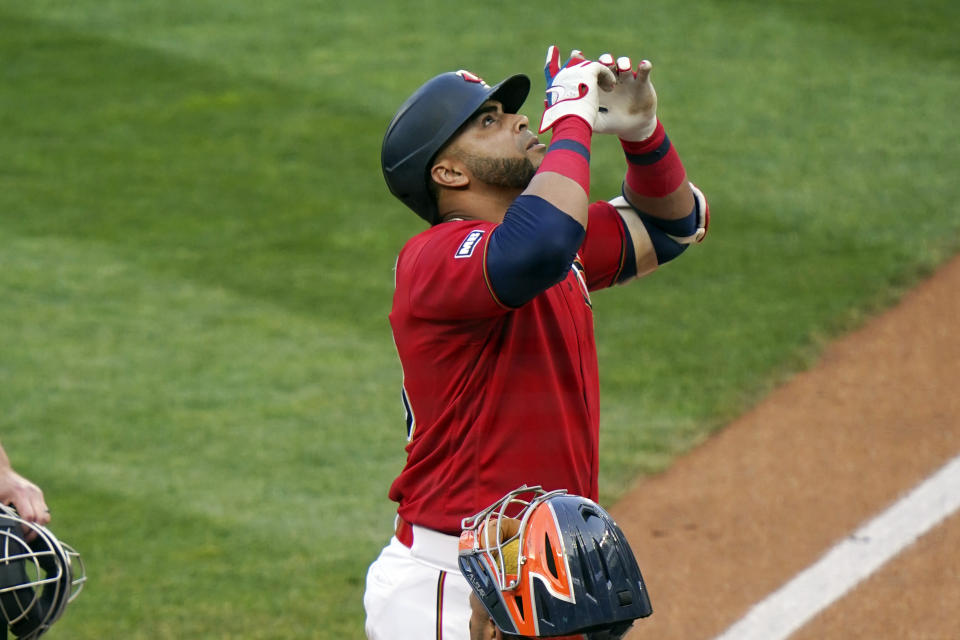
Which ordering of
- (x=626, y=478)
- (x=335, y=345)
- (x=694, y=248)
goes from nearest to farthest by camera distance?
1. (x=626, y=478)
2. (x=335, y=345)
3. (x=694, y=248)

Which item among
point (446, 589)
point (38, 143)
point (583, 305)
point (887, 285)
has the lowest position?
point (38, 143)

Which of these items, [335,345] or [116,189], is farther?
[116,189]

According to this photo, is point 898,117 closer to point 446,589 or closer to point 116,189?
point 116,189

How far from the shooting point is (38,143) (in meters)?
9.88

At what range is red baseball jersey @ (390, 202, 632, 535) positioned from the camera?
306 centimetres

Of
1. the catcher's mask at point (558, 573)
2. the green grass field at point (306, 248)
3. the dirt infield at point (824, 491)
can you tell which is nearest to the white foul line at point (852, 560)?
the dirt infield at point (824, 491)

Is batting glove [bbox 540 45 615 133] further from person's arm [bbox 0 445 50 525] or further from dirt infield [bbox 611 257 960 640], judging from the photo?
dirt infield [bbox 611 257 960 640]

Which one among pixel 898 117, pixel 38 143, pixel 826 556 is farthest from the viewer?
pixel 38 143

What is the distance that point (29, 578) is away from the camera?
3.21 metres

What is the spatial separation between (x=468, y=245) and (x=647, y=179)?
2.60 feet

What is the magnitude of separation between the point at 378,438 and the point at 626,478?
1299 mm

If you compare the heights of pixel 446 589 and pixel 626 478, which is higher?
pixel 446 589

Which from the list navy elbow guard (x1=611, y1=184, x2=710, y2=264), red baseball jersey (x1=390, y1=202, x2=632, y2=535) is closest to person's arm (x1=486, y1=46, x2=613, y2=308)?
red baseball jersey (x1=390, y1=202, x2=632, y2=535)

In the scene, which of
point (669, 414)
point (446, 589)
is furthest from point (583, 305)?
point (669, 414)
